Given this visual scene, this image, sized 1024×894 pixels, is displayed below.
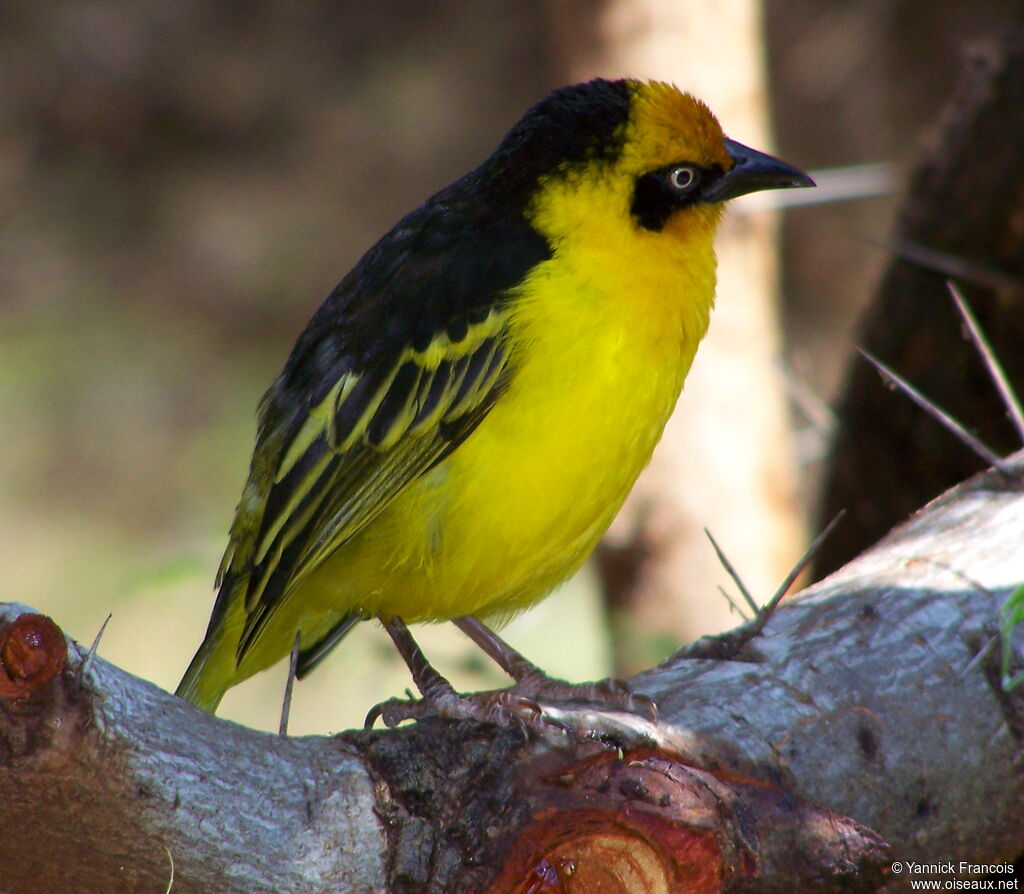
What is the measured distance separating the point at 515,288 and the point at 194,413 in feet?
22.9

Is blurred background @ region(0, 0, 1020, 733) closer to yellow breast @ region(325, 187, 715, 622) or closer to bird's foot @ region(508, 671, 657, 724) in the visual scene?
yellow breast @ region(325, 187, 715, 622)

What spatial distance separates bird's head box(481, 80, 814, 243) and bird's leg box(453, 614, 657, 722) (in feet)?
3.84

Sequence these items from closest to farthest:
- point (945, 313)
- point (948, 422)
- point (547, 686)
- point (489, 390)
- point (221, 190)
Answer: point (948, 422)
point (489, 390)
point (547, 686)
point (945, 313)
point (221, 190)

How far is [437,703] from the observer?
3.09 metres

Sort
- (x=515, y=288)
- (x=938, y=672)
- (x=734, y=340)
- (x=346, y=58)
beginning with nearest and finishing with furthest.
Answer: (x=938, y=672)
(x=515, y=288)
(x=734, y=340)
(x=346, y=58)

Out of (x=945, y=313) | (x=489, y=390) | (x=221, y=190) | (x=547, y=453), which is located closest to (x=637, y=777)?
(x=547, y=453)

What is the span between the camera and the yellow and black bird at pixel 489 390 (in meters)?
3.29

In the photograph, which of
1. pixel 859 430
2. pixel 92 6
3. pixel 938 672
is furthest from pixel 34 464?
pixel 938 672

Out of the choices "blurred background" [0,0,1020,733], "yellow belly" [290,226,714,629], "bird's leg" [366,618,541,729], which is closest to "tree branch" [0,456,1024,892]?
"bird's leg" [366,618,541,729]

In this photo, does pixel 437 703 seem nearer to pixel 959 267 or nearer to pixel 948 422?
pixel 948 422

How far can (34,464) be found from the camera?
9664 mm

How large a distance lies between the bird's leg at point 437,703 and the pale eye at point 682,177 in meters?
1.44

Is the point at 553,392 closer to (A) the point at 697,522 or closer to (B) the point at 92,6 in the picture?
(A) the point at 697,522

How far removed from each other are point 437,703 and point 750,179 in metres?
1.70
